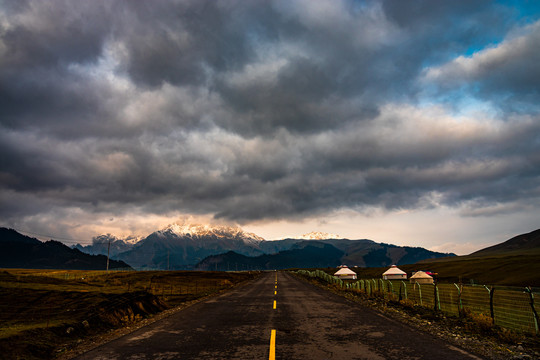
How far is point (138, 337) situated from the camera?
1066 centimetres

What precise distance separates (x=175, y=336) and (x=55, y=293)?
14.0m

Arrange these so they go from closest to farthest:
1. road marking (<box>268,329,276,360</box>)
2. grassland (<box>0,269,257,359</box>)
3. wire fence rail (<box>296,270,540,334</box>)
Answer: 1. road marking (<box>268,329,276,360</box>)
2. grassland (<box>0,269,257,359</box>)
3. wire fence rail (<box>296,270,540,334</box>)

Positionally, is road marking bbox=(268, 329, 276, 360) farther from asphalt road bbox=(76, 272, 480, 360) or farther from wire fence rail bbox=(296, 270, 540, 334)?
wire fence rail bbox=(296, 270, 540, 334)

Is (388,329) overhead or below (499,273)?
overhead

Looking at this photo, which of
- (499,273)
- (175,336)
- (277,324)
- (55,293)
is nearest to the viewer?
(175,336)

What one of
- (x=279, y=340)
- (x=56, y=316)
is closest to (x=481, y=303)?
(x=279, y=340)

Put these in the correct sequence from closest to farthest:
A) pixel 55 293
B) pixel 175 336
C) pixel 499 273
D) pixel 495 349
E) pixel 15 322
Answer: pixel 495 349 < pixel 175 336 < pixel 15 322 < pixel 55 293 < pixel 499 273

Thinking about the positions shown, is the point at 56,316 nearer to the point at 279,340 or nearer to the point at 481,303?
the point at 279,340

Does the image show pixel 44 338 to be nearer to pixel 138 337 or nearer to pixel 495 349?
pixel 138 337

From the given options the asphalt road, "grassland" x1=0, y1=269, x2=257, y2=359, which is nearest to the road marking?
the asphalt road

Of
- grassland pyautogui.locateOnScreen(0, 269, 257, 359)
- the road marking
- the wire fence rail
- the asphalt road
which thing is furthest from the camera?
the wire fence rail

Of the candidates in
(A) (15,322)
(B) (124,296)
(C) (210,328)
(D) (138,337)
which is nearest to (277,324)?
(C) (210,328)

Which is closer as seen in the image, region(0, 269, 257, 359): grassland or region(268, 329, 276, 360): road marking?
region(268, 329, 276, 360): road marking

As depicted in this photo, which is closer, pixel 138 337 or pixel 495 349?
pixel 495 349
